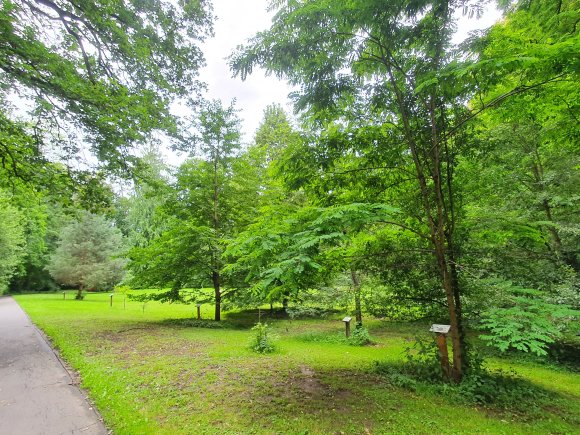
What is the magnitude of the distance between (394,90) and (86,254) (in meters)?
24.9

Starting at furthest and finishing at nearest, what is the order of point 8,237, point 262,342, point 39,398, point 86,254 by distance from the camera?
point 86,254, point 8,237, point 262,342, point 39,398

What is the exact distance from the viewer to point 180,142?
960 centimetres

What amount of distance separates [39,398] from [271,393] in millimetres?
3428

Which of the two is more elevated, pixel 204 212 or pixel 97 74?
pixel 97 74

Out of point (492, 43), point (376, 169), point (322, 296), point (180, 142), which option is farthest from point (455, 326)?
point (180, 142)

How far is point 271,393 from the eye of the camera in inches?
179

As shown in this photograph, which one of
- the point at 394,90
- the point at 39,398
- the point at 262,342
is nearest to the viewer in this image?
the point at 39,398

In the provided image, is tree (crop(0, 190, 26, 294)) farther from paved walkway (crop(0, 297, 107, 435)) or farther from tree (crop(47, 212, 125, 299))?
paved walkway (crop(0, 297, 107, 435))

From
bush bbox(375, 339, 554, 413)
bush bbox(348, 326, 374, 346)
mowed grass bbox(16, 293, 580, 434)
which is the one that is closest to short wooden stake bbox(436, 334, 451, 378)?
bush bbox(375, 339, 554, 413)

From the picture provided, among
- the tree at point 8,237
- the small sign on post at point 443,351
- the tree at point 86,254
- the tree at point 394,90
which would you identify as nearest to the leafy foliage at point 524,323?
the tree at point 394,90

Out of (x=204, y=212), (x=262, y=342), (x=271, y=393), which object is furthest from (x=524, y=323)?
(x=204, y=212)

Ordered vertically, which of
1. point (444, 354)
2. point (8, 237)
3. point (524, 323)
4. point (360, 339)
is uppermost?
point (8, 237)

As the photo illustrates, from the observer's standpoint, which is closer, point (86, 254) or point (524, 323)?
point (524, 323)

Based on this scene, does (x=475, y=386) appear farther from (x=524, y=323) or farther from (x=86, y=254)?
(x=86, y=254)
